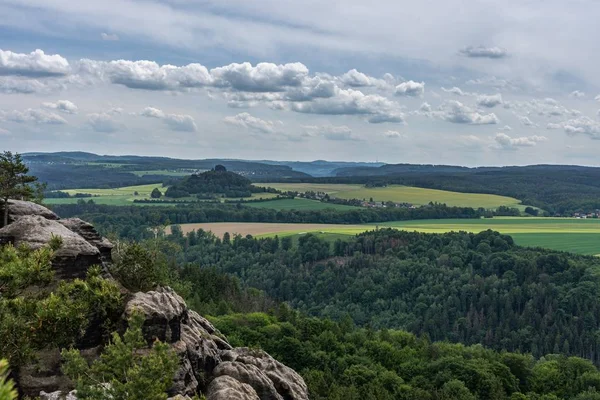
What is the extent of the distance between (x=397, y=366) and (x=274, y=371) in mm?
57426

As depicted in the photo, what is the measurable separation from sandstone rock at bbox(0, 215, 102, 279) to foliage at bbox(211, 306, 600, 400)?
42.1 m

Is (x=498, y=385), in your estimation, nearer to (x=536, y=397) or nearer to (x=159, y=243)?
(x=536, y=397)

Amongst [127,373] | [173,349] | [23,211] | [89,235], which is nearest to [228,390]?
[173,349]

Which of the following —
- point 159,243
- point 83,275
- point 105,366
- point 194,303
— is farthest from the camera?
point 194,303

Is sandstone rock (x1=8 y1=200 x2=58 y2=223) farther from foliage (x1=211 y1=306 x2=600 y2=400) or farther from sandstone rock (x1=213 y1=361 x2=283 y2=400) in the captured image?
foliage (x1=211 y1=306 x2=600 y2=400)

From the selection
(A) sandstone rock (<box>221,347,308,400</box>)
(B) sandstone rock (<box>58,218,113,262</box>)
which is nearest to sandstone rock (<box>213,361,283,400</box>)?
(A) sandstone rock (<box>221,347,308,400</box>)

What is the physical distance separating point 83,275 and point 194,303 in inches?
2803

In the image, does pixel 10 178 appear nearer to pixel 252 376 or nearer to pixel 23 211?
pixel 23 211

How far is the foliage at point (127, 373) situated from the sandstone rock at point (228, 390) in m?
8.16

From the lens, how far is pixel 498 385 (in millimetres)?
91875

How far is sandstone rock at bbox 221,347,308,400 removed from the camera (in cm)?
4669

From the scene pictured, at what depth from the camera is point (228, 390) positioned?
130 ft

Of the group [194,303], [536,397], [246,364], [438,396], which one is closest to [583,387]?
[536,397]

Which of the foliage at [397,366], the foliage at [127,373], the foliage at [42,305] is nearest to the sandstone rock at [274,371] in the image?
the foliage at [42,305]
